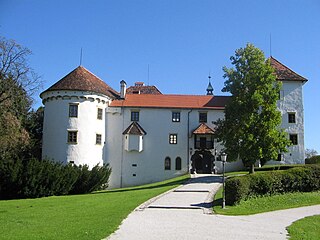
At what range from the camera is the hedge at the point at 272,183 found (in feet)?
64.1

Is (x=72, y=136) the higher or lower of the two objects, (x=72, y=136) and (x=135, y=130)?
the lower

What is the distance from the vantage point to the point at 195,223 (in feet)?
47.1

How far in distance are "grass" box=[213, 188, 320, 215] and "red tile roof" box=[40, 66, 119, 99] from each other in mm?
22405

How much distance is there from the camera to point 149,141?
140ft

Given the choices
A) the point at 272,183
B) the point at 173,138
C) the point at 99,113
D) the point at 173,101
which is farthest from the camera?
the point at 173,101

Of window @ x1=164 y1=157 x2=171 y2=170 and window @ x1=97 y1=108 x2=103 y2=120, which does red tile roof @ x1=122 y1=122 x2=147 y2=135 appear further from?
window @ x1=164 y1=157 x2=171 y2=170

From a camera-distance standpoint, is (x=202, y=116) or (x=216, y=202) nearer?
(x=216, y=202)

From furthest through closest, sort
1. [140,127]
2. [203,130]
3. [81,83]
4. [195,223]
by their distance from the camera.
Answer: [140,127]
[203,130]
[81,83]
[195,223]

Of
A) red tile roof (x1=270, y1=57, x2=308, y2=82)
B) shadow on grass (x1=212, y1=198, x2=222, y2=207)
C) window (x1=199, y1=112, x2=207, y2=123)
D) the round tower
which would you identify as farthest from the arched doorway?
shadow on grass (x1=212, y1=198, x2=222, y2=207)

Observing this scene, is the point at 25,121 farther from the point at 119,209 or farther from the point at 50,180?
the point at 119,209

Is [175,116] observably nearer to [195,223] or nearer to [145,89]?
[145,89]

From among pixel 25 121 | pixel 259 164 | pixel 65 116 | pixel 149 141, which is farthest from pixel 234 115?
pixel 25 121

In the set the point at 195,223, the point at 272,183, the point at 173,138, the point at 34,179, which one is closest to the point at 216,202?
the point at 272,183

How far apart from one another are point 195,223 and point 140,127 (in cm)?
2882
